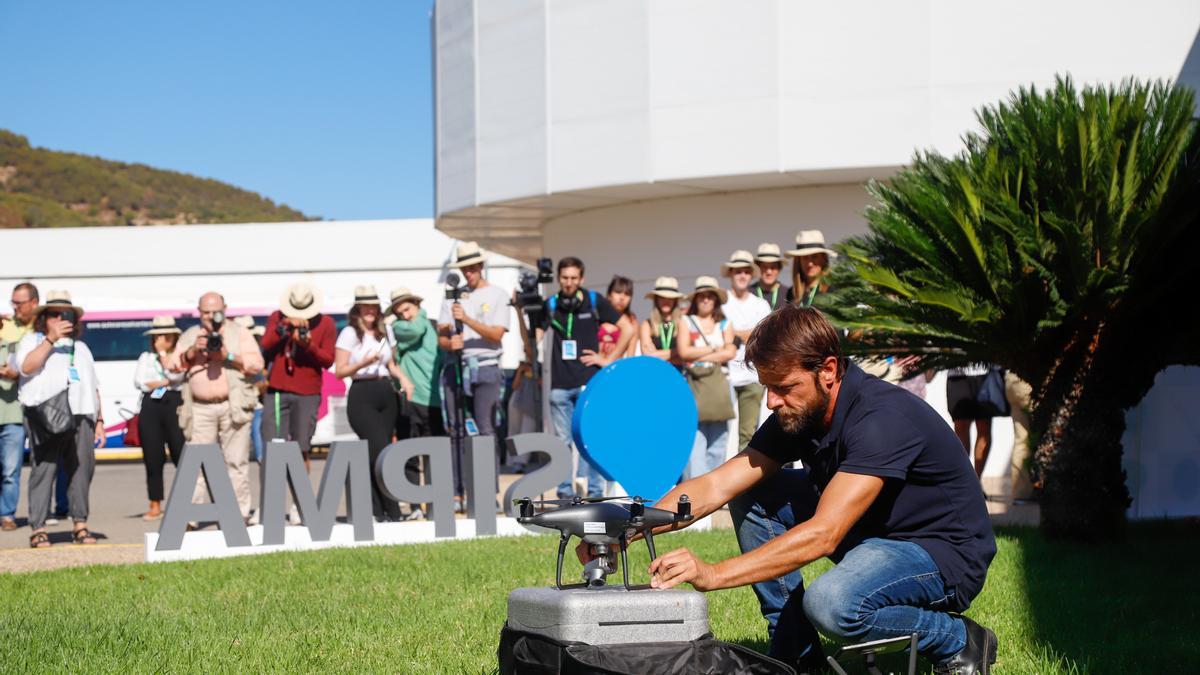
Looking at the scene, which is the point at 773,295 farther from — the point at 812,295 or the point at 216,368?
the point at 216,368

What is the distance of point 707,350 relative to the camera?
1172cm

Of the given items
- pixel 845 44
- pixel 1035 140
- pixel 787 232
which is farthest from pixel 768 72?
pixel 1035 140

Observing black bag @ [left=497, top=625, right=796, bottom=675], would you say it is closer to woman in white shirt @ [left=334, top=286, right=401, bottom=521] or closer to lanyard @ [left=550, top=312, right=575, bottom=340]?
woman in white shirt @ [left=334, top=286, right=401, bottom=521]

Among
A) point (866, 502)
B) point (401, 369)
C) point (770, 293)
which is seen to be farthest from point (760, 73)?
point (866, 502)

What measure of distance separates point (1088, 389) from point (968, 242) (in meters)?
1.37

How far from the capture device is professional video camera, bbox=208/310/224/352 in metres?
11.7

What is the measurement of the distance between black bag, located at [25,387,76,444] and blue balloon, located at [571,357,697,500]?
4.84 m

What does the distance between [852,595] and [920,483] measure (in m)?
0.49

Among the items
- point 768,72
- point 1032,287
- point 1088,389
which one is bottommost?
point 1088,389

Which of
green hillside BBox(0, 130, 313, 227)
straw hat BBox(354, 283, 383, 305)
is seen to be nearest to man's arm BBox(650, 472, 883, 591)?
straw hat BBox(354, 283, 383, 305)

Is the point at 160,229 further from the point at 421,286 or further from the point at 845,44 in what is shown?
the point at 845,44

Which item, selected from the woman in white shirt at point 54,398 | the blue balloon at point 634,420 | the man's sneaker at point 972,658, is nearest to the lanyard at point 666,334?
the blue balloon at point 634,420

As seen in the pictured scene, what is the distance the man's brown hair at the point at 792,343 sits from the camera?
4.46 metres

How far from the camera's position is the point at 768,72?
16047 mm
